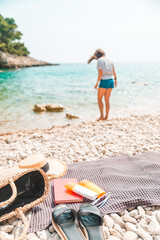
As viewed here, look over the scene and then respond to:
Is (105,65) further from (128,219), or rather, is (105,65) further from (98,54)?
(128,219)

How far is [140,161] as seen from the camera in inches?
113

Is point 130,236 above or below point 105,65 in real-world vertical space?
below

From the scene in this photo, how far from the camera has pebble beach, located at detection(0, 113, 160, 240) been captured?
1705mm

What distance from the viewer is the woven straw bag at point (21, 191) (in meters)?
1.80

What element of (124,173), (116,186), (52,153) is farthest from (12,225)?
(52,153)

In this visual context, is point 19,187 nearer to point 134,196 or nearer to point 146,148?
point 134,196

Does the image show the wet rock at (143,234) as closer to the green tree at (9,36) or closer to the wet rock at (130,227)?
the wet rock at (130,227)

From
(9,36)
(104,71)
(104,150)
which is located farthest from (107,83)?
(9,36)

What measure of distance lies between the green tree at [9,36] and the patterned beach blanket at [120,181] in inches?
1992

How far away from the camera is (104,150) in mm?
3506

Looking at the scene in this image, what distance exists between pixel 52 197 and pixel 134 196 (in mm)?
815

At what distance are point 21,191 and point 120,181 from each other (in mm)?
1090

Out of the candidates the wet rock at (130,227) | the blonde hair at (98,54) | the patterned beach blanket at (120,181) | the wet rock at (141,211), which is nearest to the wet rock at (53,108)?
the blonde hair at (98,54)

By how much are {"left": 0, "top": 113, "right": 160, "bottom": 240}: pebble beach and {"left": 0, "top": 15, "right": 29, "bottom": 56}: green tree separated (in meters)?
48.9
